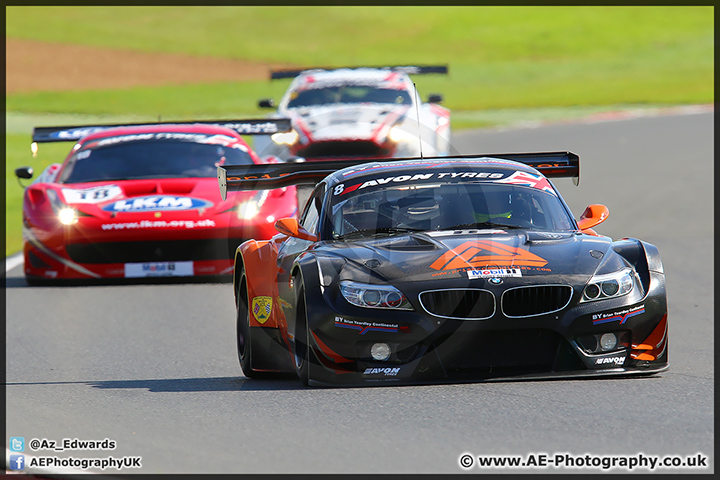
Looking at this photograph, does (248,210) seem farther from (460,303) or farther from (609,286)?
(609,286)

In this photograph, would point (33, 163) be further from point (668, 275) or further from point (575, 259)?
point (575, 259)

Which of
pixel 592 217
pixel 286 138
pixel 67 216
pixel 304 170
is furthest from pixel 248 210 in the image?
pixel 592 217

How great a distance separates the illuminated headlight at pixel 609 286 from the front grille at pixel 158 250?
19.0 feet

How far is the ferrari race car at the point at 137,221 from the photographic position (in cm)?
1145

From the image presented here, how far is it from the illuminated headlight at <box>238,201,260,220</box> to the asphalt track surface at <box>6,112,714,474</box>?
3.85ft

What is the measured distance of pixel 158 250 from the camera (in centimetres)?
1147

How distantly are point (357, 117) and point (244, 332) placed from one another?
9287 mm

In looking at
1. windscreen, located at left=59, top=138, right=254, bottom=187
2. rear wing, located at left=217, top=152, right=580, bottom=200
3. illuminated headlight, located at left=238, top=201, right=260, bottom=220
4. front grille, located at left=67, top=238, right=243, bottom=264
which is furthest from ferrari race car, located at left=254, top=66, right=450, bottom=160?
rear wing, located at left=217, top=152, right=580, bottom=200

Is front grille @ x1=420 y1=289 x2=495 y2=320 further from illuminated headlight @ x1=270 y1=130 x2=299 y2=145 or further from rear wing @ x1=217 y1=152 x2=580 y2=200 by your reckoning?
illuminated headlight @ x1=270 y1=130 x2=299 y2=145

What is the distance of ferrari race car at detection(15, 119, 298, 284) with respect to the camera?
37.6ft

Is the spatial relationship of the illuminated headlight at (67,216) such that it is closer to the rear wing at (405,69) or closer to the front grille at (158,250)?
the front grille at (158,250)

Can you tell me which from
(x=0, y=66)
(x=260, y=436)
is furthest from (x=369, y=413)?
(x=0, y=66)

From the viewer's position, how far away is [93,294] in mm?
11359

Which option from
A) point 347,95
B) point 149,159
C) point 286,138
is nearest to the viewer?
point 149,159
